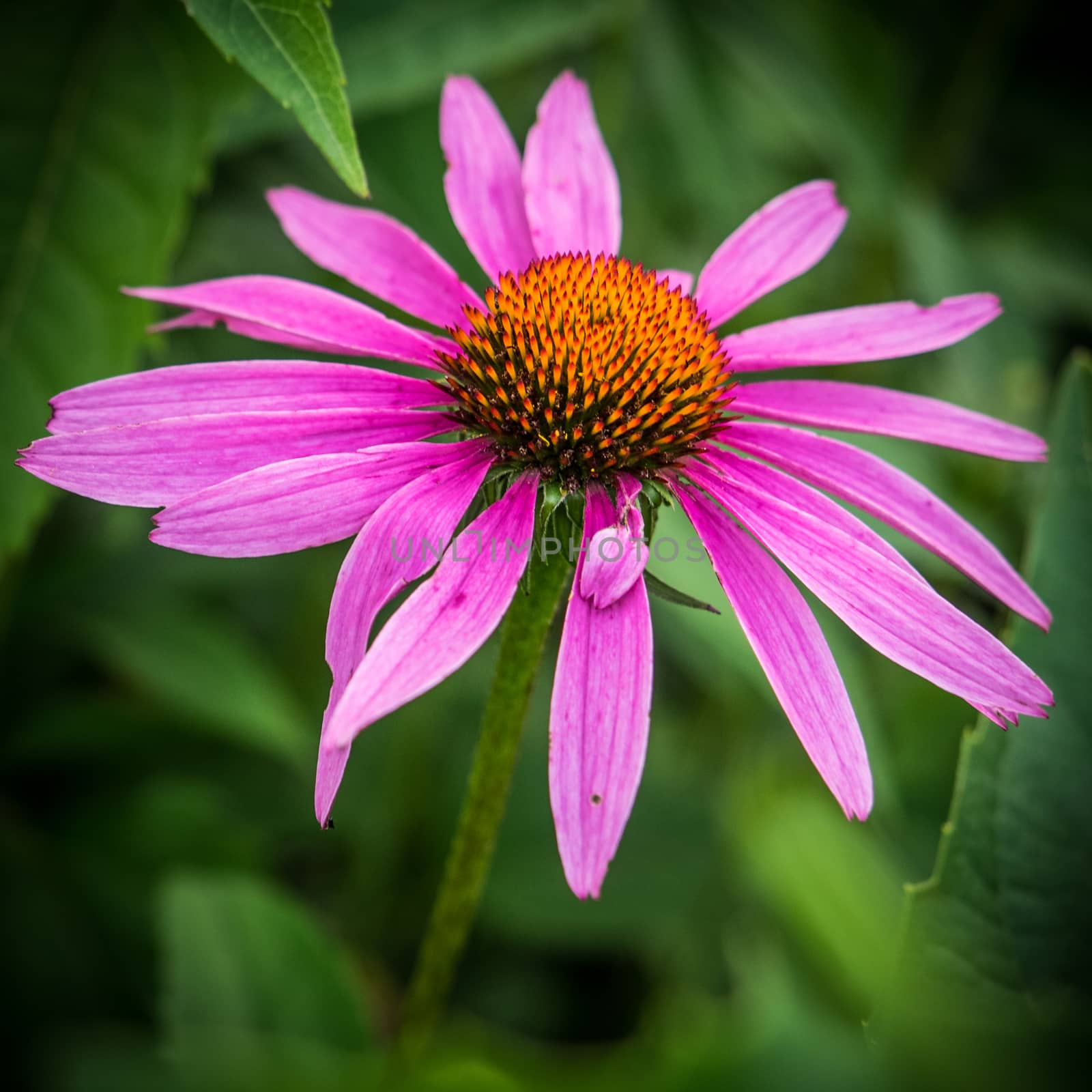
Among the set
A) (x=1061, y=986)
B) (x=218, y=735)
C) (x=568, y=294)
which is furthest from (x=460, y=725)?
(x=1061, y=986)

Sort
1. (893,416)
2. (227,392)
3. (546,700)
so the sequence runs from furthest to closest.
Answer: (546,700) < (893,416) < (227,392)

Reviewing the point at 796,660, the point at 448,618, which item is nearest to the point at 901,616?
the point at 796,660

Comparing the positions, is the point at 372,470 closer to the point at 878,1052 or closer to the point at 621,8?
the point at 878,1052

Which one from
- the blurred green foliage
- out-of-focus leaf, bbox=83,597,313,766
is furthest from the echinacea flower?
out-of-focus leaf, bbox=83,597,313,766

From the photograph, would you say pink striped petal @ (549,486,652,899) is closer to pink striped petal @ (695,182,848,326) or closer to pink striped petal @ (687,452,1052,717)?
pink striped petal @ (687,452,1052,717)

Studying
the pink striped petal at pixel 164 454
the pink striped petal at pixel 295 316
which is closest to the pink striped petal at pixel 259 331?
the pink striped petal at pixel 295 316

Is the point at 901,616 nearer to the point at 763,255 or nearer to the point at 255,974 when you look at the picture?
the point at 763,255

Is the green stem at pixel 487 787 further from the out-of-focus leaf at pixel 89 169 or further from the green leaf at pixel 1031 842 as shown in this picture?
the out-of-focus leaf at pixel 89 169
